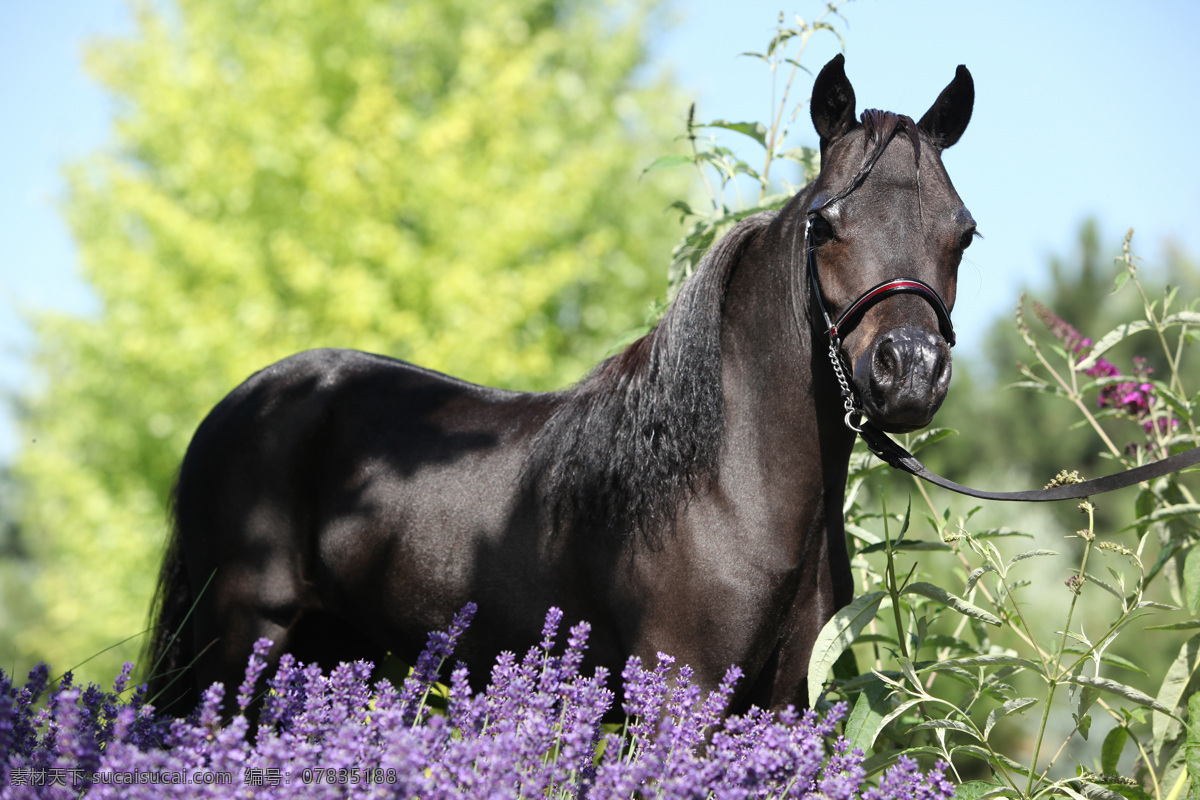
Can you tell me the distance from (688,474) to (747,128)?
1.70 m

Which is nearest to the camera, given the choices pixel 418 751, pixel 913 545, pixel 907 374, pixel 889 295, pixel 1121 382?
pixel 418 751

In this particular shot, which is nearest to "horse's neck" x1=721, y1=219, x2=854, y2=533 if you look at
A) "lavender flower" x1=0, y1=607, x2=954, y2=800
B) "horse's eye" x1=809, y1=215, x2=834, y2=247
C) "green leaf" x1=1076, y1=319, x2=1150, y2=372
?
"horse's eye" x1=809, y1=215, x2=834, y2=247

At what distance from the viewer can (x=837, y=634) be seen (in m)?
2.14

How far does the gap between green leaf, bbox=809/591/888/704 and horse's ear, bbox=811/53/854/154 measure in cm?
122

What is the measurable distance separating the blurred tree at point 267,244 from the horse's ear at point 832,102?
5.81 metres

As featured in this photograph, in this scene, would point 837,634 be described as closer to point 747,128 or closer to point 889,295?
point 889,295

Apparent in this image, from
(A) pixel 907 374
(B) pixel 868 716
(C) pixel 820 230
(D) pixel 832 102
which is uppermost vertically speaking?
(D) pixel 832 102

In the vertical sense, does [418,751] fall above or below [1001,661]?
below

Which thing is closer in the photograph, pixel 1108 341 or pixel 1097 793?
pixel 1097 793

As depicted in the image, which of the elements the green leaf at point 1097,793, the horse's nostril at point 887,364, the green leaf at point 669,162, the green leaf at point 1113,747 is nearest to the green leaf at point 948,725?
the green leaf at point 1097,793

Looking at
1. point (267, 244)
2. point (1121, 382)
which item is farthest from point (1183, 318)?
point (267, 244)

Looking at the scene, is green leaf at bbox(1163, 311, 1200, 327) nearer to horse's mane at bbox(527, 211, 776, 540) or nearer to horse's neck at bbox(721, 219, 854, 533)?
horse's neck at bbox(721, 219, 854, 533)

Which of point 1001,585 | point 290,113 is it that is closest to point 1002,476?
point 290,113

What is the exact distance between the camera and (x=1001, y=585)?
214cm
